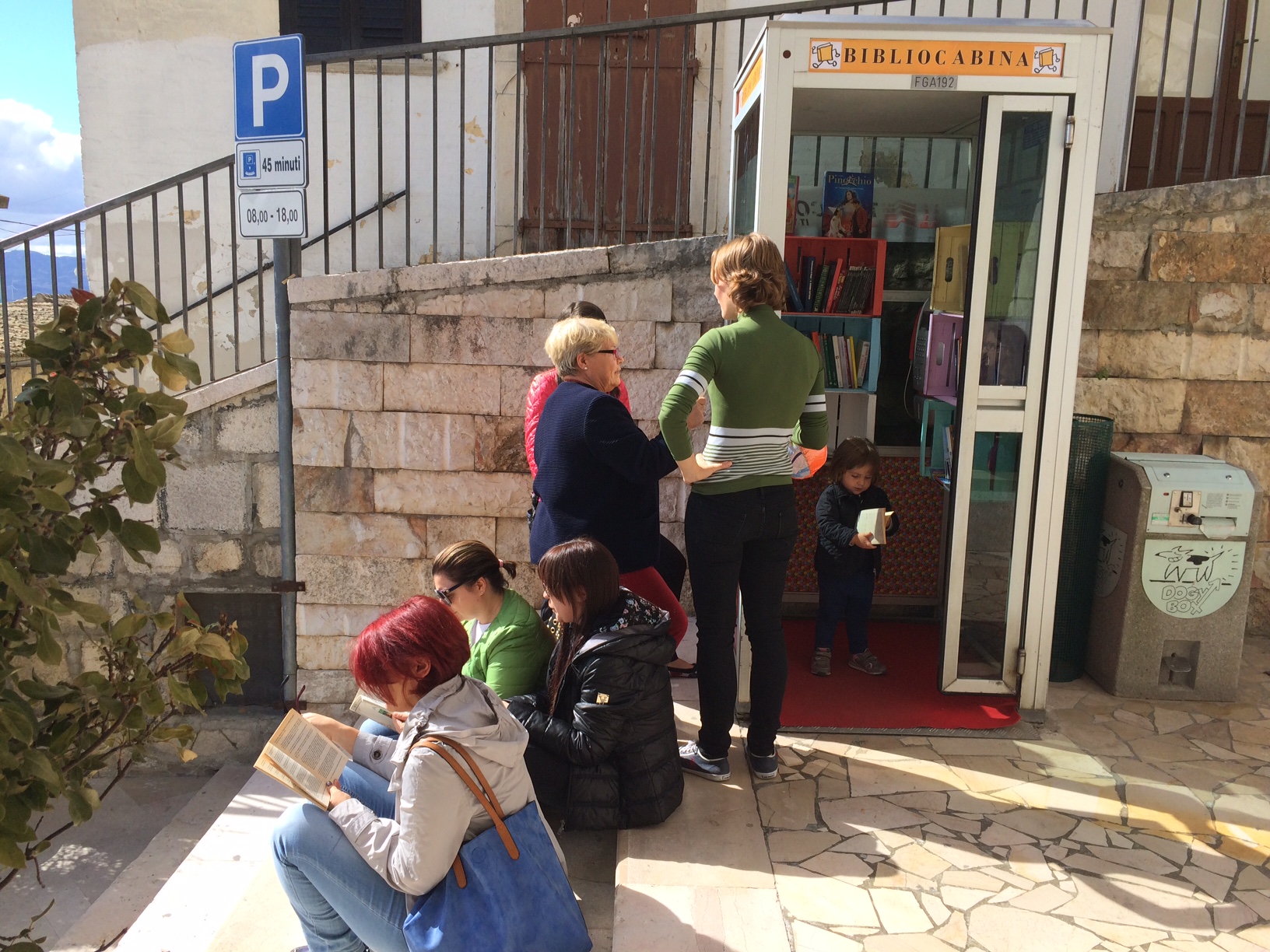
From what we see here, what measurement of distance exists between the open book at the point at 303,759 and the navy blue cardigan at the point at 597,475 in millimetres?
1198

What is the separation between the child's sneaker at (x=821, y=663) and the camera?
14.9 feet

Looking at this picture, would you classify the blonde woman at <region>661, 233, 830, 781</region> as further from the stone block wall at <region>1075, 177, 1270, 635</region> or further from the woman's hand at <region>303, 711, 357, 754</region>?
the stone block wall at <region>1075, 177, 1270, 635</region>

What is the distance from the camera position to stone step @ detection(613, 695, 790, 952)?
2750 mm

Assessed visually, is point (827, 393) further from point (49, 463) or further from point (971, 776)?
point (49, 463)

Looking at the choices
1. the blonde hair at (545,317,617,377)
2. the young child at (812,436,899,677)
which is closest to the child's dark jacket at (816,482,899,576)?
the young child at (812,436,899,677)

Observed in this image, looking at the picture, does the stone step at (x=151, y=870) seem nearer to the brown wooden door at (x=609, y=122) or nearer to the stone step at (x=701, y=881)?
the stone step at (x=701, y=881)

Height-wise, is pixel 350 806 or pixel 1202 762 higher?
pixel 350 806

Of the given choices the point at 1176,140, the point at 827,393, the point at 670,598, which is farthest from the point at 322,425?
the point at 1176,140

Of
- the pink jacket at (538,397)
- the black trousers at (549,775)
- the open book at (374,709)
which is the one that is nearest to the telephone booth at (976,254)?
the pink jacket at (538,397)

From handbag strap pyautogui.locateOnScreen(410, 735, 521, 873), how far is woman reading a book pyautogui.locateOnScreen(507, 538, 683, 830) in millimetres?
→ 671

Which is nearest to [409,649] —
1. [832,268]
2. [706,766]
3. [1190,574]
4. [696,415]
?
[696,415]

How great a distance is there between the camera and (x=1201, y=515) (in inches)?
169

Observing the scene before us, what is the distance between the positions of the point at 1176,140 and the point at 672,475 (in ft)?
15.3

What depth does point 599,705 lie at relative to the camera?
2.98 m
